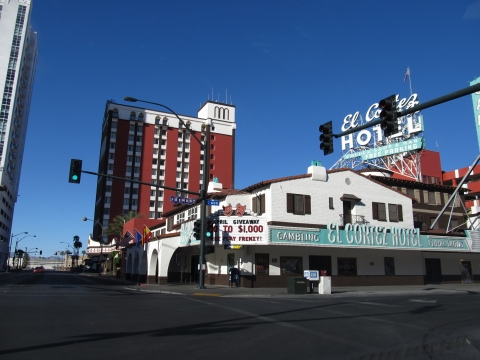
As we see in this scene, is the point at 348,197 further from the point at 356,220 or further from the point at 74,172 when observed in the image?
the point at 74,172

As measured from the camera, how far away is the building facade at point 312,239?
2952 centimetres

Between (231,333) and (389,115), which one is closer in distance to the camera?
(231,333)

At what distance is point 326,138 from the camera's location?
15047 millimetres

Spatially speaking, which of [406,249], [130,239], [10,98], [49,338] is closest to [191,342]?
[49,338]

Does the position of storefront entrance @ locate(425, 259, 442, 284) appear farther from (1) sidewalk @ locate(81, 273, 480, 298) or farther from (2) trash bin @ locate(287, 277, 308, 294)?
(2) trash bin @ locate(287, 277, 308, 294)

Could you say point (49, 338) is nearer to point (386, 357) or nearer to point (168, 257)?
point (386, 357)

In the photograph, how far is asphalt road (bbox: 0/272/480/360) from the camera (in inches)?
303

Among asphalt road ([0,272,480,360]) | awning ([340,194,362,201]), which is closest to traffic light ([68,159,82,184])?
asphalt road ([0,272,480,360])

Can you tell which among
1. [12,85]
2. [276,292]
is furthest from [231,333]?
[12,85]

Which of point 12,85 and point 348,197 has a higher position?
point 12,85

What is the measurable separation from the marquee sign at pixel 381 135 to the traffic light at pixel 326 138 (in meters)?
34.6

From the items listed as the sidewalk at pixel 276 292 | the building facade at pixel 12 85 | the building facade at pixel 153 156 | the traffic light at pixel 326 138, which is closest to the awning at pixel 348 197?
the sidewalk at pixel 276 292

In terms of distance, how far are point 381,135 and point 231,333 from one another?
4758 centimetres

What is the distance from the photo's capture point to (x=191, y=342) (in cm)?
848
